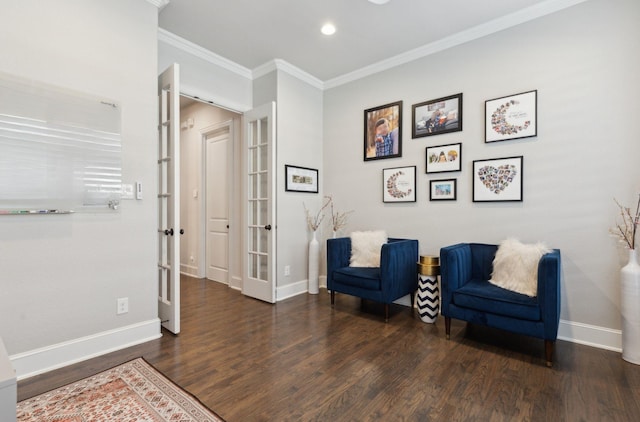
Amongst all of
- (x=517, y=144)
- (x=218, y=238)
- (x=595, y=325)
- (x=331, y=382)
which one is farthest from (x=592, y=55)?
(x=218, y=238)

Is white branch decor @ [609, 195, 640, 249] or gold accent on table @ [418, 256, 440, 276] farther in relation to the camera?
gold accent on table @ [418, 256, 440, 276]

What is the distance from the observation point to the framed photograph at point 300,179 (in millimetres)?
3959

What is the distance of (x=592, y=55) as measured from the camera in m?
2.58

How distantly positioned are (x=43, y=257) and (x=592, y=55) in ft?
14.6

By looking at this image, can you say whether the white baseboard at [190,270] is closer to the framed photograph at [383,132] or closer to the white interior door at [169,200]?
the white interior door at [169,200]

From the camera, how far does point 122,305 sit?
248 cm

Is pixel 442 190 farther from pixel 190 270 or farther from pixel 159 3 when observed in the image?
pixel 190 270

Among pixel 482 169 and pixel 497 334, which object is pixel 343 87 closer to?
pixel 482 169

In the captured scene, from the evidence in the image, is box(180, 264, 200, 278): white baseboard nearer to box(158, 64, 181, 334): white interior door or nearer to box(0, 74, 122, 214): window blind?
box(158, 64, 181, 334): white interior door

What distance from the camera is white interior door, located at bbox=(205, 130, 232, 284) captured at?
4730 mm

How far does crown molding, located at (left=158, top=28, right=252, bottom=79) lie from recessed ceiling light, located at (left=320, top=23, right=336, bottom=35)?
4.24 ft

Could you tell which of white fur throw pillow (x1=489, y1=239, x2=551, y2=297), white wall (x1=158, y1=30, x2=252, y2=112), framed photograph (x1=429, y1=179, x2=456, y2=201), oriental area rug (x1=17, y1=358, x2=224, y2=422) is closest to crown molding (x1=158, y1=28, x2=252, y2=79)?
white wall (x1=158, y1=30, x2=252, y2=112)

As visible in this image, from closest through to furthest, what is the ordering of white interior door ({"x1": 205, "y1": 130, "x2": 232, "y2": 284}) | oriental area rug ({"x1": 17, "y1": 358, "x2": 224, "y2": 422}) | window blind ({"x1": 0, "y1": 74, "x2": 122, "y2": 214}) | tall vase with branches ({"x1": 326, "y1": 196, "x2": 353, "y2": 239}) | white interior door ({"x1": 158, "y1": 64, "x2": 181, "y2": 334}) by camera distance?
1. oriental area rug ({"x1": 17, "y1": 358, "x2": 224, "y2": 422})
2. window blind ({"x1": 0, "y1": 74, "x2": 122, "y2": 214})
3. white interior door ({"x1": 158, "y1": 64, "x2": 181, "y2": 334})
4. tall vase with branches ({"x1": 326, "y1": 196, "x2": 353, "y2": 239})
5. white interior door ({"x1": 205, "y1": 130, "x2": 232, "y2": 284})

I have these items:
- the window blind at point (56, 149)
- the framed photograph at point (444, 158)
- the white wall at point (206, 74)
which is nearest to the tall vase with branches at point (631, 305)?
the framed photograph at point (444, 158)
